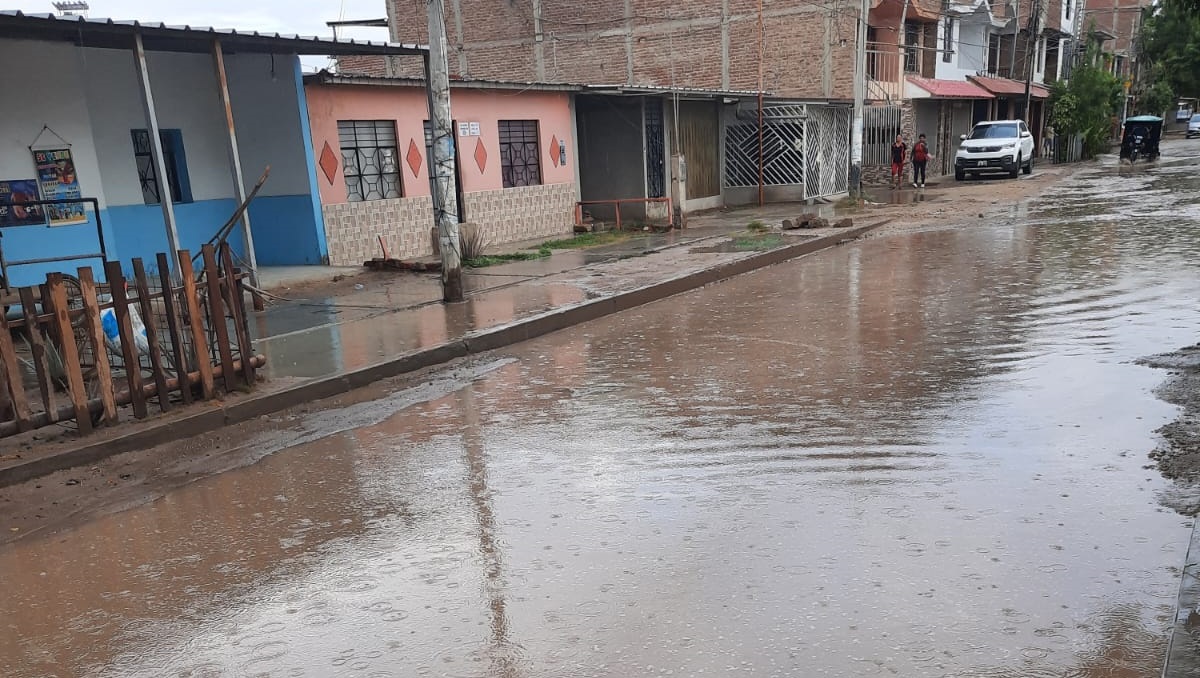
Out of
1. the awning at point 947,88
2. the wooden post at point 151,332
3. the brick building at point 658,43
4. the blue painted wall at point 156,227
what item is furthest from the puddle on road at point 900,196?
the wooden post at point 151,332

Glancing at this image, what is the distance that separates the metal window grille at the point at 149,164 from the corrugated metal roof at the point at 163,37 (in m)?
1.30

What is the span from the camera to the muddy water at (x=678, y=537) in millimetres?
3391

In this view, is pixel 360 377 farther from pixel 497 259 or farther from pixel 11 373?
pixel 497 259

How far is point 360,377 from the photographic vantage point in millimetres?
7836

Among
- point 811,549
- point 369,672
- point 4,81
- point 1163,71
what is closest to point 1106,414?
point 811,549

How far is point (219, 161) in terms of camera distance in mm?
14086

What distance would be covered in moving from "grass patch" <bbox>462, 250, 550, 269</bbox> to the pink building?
4.48 ft

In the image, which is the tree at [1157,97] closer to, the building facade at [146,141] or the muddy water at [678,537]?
the building facade at [146,141]

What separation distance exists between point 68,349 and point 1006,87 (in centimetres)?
4205

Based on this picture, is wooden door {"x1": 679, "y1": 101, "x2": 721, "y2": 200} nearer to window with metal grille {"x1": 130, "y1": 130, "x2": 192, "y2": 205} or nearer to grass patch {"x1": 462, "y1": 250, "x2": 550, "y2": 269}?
grass patch {"x1": 462, "y1": 250, "x2": 550, "y2": 269}

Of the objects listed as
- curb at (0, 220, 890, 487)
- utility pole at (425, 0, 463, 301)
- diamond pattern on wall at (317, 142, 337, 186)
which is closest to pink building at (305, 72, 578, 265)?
diamond pattern on wall at (317, 142, 337, 186)

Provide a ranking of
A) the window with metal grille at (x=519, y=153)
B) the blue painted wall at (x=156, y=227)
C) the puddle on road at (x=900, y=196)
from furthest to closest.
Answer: the puddle on road at (x=900, y=196), the window with metal grille at (x=519, y=153), the blue painted wall at (x=156, y=227)

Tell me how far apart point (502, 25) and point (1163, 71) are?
179 feet

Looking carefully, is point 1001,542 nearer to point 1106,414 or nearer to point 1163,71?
point 1106,414
